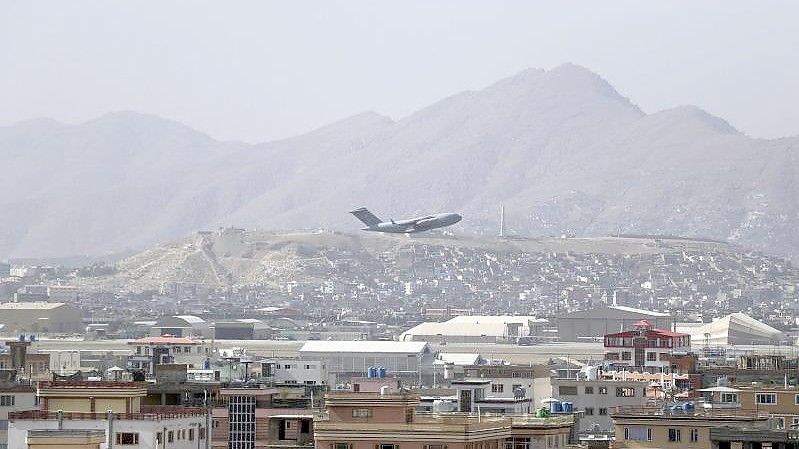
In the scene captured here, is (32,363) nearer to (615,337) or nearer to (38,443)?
(615,337)

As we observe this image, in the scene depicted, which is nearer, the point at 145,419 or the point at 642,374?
the point at 145,419

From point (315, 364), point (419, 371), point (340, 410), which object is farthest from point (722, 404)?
Answer: point (419, 371)

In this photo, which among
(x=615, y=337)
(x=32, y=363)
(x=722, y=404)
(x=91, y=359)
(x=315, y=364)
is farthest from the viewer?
(x=91, y=359)

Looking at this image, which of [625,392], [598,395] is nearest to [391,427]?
[625,392]

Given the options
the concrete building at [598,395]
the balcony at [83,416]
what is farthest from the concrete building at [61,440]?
the concrete building at [598,395]

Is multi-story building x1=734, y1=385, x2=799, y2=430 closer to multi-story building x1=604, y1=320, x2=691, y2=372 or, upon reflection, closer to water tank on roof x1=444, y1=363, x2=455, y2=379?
multi-story building x1=604, y1=320, x2=691, y2=372

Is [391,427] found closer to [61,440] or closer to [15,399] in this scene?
[61,440]
